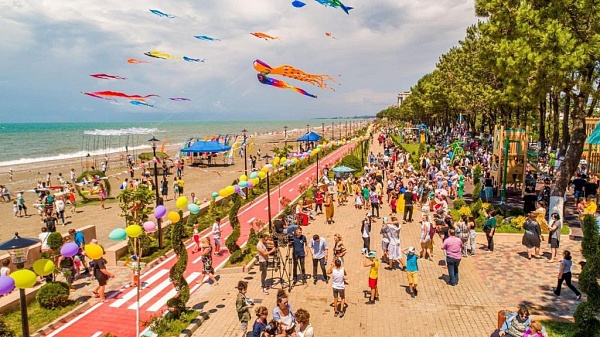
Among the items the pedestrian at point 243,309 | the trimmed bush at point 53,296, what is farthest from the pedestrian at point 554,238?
the trimmed bush at point 53,296

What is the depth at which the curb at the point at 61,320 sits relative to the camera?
9281mm

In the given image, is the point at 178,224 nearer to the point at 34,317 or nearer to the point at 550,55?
the point at 34,317

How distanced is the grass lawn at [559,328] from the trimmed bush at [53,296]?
11641 millimetres

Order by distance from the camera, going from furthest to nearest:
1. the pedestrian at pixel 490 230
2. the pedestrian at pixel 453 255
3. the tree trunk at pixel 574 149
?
the tree trunk at pixel 574 149, the pedestrian at pixel 490 230, the pedestrian at pixel 453 255

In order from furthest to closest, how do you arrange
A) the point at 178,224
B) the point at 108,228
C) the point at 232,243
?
the point at 108,228 → the point at 232,243 → the point at 178,224

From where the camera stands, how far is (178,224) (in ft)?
32.5

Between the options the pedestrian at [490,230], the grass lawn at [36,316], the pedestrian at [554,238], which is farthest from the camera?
the pedestrian at [490,230]

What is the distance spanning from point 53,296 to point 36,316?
57 centimetres

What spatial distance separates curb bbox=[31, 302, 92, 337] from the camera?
30.5 feet

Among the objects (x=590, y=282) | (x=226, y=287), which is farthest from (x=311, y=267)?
(x=590, y=282)

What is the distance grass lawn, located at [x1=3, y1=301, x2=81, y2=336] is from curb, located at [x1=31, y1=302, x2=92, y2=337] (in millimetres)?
199

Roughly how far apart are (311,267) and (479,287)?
4.89 meters

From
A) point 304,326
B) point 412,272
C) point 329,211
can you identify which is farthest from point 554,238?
point 304,326

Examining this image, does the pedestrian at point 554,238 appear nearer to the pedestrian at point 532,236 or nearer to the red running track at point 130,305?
the pedestrian at point 532,236
